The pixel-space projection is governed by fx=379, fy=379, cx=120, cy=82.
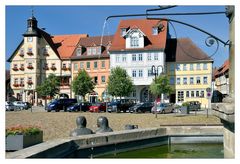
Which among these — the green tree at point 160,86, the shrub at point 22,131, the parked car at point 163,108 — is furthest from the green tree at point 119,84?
the shrub at point 22,131

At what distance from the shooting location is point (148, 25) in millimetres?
64000

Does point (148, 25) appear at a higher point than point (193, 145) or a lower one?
higher

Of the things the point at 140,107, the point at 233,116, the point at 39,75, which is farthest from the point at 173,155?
the point at 39,75

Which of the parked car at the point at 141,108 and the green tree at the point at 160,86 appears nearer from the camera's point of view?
the parked car at the point at 141,108

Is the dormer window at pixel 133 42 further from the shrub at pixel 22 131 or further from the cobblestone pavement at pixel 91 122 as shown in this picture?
the shrub at pixel 22 131

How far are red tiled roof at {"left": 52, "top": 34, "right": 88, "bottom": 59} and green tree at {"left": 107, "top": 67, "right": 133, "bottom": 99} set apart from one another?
52.8 feet

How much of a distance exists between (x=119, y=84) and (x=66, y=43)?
22.0 meters

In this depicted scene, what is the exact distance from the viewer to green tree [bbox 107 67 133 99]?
5314cm

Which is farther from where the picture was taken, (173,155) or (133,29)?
(133,29)

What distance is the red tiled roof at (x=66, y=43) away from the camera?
226 ft

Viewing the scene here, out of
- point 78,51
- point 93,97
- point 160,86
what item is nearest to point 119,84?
point 160,86

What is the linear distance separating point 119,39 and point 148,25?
19.0ft

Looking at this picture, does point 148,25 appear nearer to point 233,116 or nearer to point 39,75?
point 39,75

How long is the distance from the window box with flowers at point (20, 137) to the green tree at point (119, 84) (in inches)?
1668
